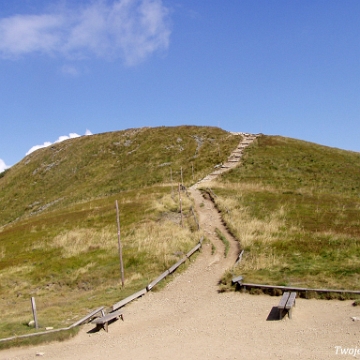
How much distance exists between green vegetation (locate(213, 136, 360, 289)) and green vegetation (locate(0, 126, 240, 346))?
458cm

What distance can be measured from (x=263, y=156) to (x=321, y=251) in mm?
42041

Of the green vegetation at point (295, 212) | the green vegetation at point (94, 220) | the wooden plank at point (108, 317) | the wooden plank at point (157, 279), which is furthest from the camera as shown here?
the green vegetation at point (94, 220)

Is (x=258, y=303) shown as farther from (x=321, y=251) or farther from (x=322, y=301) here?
(x=321, y=251)

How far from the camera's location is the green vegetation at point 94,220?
22469 millimetres

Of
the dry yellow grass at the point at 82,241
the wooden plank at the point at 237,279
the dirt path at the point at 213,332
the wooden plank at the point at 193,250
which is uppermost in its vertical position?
the dry yellow grass at the point at 82,241

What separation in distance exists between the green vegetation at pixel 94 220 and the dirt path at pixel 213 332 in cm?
171

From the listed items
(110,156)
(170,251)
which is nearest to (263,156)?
(110,156)

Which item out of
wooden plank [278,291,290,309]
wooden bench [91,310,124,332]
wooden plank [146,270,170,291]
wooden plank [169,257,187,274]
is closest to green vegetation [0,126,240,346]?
wooden plank [169,257,187,274]

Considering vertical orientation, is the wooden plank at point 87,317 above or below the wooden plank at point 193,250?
below

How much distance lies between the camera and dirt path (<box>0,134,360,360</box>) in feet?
39.5

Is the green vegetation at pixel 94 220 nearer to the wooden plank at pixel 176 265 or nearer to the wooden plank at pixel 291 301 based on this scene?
the wooden plank at pixel 176 265

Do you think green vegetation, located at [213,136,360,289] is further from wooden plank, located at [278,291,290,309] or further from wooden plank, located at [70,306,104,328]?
wooden plank, located at [70,306,104,328]

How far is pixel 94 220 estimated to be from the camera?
41781 millimetres

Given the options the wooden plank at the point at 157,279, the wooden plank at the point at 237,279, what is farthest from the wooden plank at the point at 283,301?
the wooden plank at the point at 157,279
